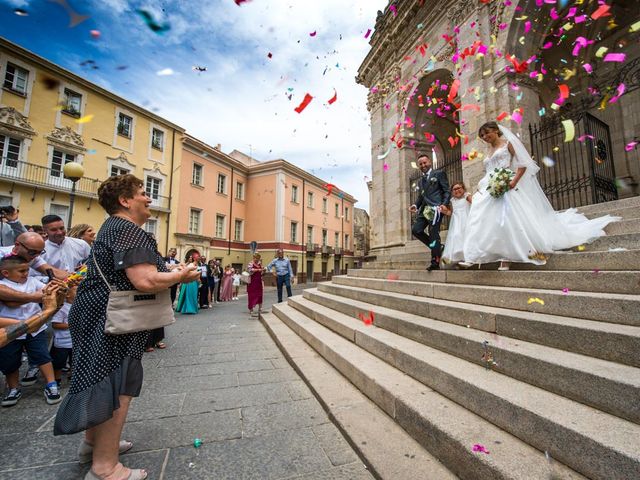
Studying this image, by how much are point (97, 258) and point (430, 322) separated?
307 centimetres

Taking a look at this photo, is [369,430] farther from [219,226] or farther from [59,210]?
[219,226]

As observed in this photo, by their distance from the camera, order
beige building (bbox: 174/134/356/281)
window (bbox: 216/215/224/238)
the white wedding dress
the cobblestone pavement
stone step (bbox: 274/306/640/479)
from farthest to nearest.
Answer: window (bbox: 216/215/224/238) → beige building (bbox: 174/134/356/281) → the white wedding dress → the cobblestone pavement → stone step (bbox: 274/306/640/479)

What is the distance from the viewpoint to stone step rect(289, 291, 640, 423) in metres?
1.56

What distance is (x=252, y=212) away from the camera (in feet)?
91.9

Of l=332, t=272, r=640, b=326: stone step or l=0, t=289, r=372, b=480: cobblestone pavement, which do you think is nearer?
l=0, t=289, r=372, b=480: cobblestone pavement

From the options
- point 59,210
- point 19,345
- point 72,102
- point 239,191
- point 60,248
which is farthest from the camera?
point 239,191

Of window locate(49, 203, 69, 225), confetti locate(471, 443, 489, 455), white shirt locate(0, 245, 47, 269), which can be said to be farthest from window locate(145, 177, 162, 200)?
confetti locate(471, 443, 489, 455)

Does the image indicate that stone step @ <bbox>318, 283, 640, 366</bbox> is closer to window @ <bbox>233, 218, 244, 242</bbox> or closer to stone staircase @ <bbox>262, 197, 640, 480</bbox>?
stone staircase @ <bbox>262, 197, 640, 480</bbox>

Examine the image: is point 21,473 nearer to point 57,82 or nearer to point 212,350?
point 212,350

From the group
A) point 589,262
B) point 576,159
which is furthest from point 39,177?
point 576,159

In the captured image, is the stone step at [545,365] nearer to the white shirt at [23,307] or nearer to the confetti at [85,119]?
the white shirt at [23,307]

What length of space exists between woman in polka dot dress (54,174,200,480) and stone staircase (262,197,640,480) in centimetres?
153

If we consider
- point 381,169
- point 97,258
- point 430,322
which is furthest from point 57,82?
point 430,322

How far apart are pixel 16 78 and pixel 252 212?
55.0 feet
